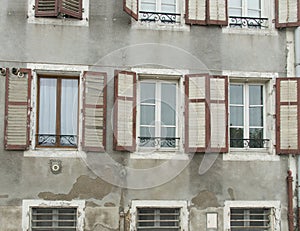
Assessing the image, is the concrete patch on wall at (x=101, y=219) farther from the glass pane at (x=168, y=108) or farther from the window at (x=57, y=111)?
the glass pane at (x=168, y=108)

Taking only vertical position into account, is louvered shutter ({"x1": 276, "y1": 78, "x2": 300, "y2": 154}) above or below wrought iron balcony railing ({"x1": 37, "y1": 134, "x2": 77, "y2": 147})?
above

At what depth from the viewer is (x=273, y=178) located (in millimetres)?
11766

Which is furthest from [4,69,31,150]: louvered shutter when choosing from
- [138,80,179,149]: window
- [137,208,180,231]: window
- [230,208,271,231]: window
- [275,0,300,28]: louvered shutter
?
[275,0,300,28]: louvered shutter

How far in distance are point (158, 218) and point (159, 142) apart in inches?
61.6

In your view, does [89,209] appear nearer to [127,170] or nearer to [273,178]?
[127,170]

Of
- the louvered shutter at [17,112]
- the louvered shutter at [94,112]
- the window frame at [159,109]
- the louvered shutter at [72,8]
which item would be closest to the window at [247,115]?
the window frame at [159,109]

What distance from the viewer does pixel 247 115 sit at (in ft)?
39.8

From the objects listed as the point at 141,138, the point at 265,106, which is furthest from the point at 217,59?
the point at 141,138

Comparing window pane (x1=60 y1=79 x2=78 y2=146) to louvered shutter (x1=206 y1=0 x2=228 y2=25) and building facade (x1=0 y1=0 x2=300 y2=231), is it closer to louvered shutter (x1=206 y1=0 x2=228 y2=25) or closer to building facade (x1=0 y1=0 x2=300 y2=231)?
building facade (x1=0 y1=0 x2=300 y2=231)

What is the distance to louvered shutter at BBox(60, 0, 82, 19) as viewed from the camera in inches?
444

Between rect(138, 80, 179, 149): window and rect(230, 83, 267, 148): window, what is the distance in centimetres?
129

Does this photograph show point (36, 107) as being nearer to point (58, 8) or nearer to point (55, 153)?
point (55, 153)

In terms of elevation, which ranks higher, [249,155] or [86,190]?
[249,155]

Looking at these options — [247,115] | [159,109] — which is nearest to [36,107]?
[159,109]
